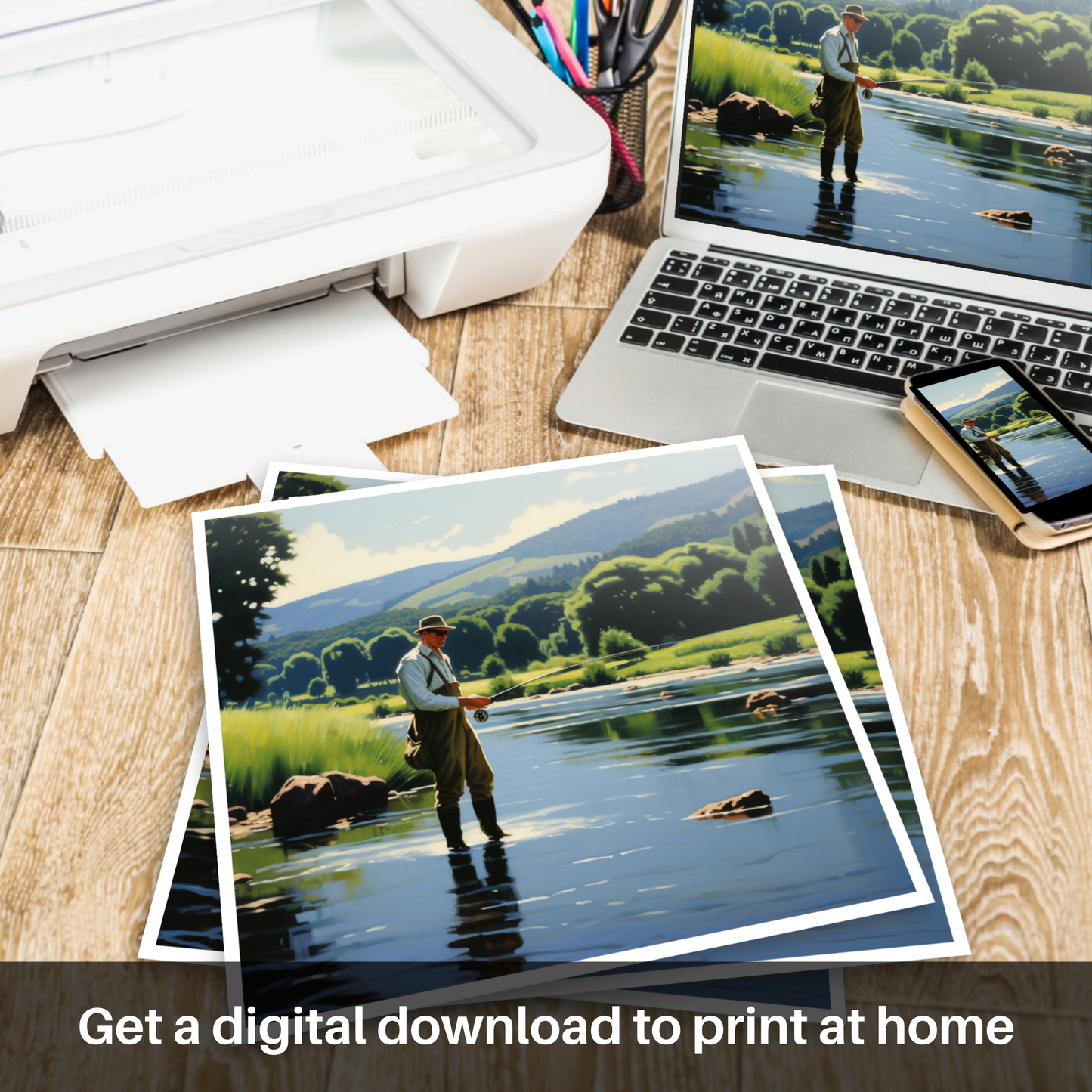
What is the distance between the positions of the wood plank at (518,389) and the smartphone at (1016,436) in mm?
180

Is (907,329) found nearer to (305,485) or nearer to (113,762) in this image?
(305,485)

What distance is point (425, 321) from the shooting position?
709mm

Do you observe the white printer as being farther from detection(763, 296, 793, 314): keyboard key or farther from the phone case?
the phone case

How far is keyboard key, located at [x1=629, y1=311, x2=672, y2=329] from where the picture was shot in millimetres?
677

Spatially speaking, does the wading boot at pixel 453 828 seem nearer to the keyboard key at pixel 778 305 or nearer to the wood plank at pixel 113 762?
the wood plank at pixel 113 762

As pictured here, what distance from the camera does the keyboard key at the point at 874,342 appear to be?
0.65m

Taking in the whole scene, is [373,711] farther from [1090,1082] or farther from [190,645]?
[1090,1082]

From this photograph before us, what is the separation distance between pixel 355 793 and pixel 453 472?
222mm

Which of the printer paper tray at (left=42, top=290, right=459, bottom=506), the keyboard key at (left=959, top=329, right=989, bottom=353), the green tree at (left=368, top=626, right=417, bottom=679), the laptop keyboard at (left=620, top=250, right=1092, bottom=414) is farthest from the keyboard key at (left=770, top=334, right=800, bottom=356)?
the green tree at (left=368, top=626, right=417, bottom=679)

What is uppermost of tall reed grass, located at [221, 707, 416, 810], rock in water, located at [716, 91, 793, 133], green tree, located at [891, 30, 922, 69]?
green tree, located at [891, 30, 922, 69]

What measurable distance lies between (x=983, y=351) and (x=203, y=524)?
1.57 ft

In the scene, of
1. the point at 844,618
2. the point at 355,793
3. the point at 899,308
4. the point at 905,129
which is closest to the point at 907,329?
the point at 899,308

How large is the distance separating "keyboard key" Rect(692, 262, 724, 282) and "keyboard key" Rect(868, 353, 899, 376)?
0.12m

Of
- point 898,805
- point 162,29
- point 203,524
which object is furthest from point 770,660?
point 162,29
